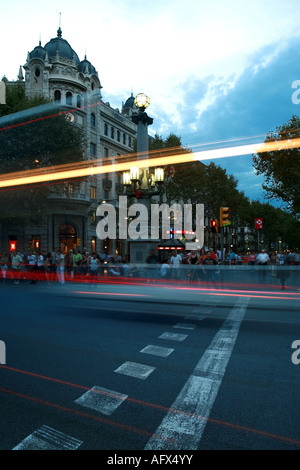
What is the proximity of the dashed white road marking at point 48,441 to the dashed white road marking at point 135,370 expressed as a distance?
1.57m

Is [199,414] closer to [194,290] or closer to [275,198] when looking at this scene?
[194,290]

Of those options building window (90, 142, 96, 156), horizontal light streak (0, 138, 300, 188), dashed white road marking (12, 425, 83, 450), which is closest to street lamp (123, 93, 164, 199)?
horizontal light streak (0, 138, 300, 188)

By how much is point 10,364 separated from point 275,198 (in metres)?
31.9

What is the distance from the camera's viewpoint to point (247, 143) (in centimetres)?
1434

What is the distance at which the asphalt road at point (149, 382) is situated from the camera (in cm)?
314

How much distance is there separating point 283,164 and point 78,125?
2261 cm

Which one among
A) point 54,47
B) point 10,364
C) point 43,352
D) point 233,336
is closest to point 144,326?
point 233,336

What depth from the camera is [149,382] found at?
441cm

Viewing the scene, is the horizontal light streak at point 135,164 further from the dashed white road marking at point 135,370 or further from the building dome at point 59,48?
the building dome at point 59,48

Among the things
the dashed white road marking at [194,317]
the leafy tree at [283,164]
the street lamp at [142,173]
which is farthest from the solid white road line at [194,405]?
the leafy tree at [283,164]

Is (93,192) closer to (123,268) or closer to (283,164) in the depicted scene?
(283,164)

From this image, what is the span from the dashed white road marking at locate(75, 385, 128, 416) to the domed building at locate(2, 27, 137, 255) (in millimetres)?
33547

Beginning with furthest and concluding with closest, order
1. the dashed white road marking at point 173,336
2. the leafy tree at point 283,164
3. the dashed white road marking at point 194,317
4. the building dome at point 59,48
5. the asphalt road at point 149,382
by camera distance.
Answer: the building dome at point 59,48 < the leafy tree at point 283,164 < the dashed white road marking at point 194,317 < the dashed white road marking at point 173,336 < the asphalt road at point 149,382

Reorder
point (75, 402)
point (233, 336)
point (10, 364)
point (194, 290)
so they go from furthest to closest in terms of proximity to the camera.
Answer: point (194, 290) → point (233, 336) → point (10, 364) → point (75, 402)
